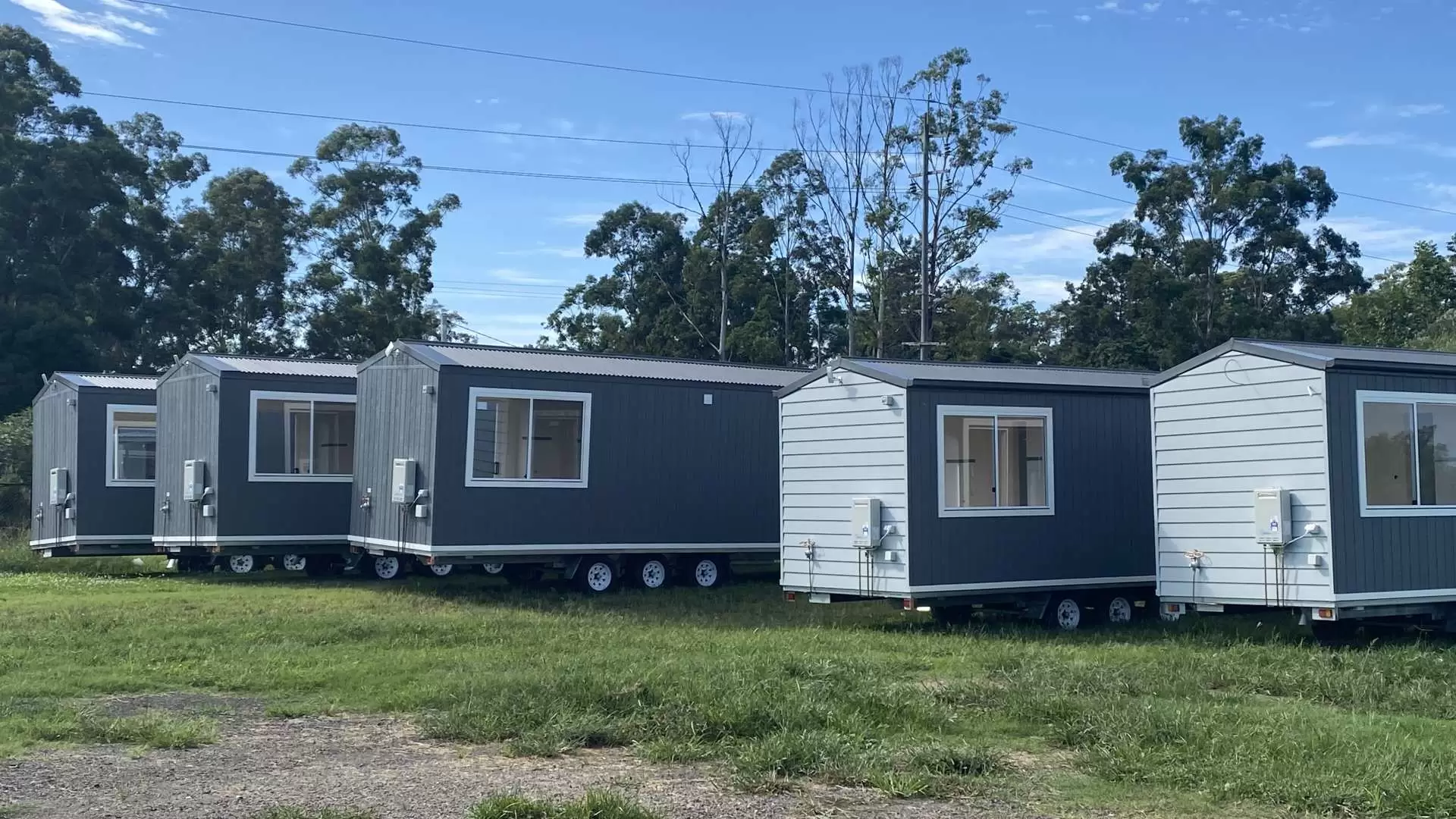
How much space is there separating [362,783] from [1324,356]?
871 cm

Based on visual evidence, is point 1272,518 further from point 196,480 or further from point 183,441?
point 183,441

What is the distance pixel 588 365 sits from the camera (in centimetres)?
1652

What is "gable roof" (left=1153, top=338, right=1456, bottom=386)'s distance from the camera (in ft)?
38.0

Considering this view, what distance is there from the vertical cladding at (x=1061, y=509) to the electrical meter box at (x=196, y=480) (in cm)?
973

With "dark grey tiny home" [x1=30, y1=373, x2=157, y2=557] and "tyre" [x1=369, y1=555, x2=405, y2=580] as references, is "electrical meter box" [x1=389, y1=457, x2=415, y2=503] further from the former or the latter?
"dark grey tiny home" [x1=30, y1=373, x2=157, y2=557]

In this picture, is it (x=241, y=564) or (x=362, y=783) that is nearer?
(x=362, y=783)

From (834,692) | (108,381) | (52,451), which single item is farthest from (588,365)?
(52,451)

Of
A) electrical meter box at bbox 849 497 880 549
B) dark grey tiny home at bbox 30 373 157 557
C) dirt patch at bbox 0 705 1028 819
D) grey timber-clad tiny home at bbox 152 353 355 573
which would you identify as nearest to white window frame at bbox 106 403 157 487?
dark grey tiny home at bbox 30 373 157 557

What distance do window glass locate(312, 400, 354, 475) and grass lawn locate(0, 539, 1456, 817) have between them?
4.28 metres

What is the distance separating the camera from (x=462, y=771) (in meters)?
6.89

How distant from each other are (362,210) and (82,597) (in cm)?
2711

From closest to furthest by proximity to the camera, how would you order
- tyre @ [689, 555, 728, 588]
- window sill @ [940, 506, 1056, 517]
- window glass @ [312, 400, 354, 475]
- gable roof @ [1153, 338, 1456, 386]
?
gable roof @ [1153, 338, 1456, 386] < window sill @ [940, 506, 1056, 517] < tyre @ [689, 555, 728, 588] < window glass @ [312, 400, 354, 475]

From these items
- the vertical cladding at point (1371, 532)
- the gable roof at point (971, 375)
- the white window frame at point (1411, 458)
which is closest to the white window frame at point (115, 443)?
the gable roof at point (971, 375)

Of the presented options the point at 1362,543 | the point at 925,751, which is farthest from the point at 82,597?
the point at 1362,543
